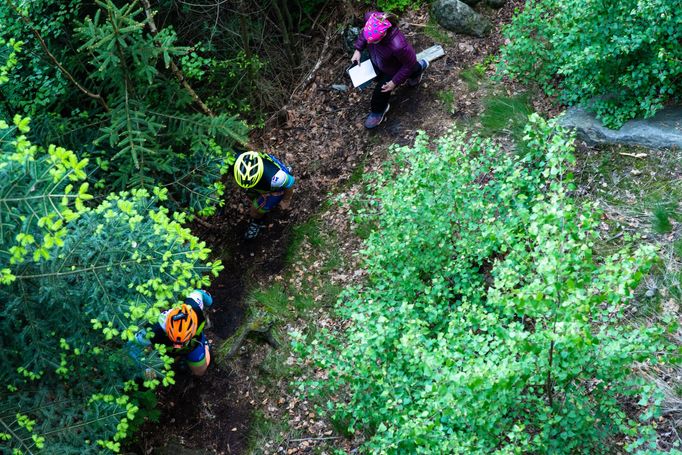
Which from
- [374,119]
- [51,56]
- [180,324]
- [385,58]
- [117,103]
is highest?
[51,56]

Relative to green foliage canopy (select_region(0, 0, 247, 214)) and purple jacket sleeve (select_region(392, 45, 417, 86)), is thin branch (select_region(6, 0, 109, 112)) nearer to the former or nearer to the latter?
green foliage canopy (select_region(0, 0, 247, 214))

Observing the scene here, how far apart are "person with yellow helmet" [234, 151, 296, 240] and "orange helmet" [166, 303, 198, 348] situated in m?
1.70

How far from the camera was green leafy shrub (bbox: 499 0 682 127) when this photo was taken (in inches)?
213

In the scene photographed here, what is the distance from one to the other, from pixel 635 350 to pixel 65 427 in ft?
13.7

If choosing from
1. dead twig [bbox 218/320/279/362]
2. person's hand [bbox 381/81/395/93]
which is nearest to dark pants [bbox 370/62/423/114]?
person's hand [bbox 381/81/395/93]

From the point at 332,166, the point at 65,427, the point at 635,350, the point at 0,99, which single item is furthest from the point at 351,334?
the point at 0,99

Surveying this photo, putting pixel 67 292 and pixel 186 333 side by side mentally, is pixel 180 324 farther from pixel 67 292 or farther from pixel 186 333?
pixel 67 292

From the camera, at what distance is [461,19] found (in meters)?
8.16

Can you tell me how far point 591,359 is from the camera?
146 inches

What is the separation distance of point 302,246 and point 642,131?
388 centimetres

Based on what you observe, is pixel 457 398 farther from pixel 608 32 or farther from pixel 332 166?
pixel 332 166

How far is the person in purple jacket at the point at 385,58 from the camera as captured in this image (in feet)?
22.3

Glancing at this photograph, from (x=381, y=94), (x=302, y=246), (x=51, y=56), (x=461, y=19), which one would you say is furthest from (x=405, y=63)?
(x=51, y=56)

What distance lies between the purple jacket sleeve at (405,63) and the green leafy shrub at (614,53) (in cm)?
123
